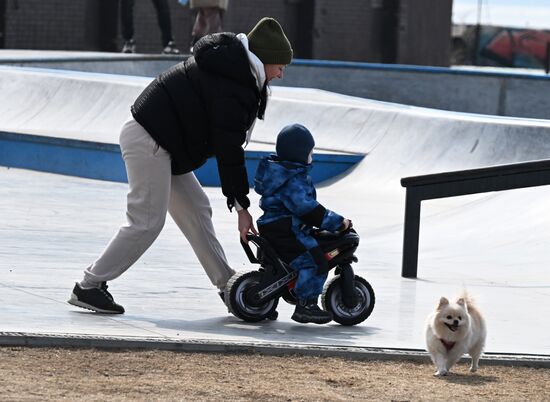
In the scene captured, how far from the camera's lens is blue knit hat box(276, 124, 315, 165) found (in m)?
7.20

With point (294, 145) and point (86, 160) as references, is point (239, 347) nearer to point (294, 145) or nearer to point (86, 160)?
point (294, 145)

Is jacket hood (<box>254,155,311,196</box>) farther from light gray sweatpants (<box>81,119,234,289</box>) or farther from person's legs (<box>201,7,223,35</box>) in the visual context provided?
person's legs (<box>201,7,223,35</box>)

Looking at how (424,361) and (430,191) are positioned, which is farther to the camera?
(430,191)

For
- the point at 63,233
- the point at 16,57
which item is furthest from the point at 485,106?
the point at 63,233

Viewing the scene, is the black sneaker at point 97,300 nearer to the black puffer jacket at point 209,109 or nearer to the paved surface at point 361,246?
the paved surface at point 361,246

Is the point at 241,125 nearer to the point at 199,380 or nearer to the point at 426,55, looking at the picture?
the point at 199,380

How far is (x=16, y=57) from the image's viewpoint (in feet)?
77.0

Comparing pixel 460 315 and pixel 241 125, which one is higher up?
pixel 241 125

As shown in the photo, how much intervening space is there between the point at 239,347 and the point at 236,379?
60cm

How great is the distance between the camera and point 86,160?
52.9 ft

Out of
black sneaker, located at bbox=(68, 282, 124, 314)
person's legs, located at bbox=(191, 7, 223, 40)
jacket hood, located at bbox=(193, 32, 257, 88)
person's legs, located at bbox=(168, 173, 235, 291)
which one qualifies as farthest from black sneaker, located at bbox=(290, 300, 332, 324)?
person's legs, located at bbox=(191, 7, 223, 40)

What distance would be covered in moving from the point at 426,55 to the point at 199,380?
112ft

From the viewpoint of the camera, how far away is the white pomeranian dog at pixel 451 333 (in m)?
6.38

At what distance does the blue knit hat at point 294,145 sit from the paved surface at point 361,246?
3.14 ft
